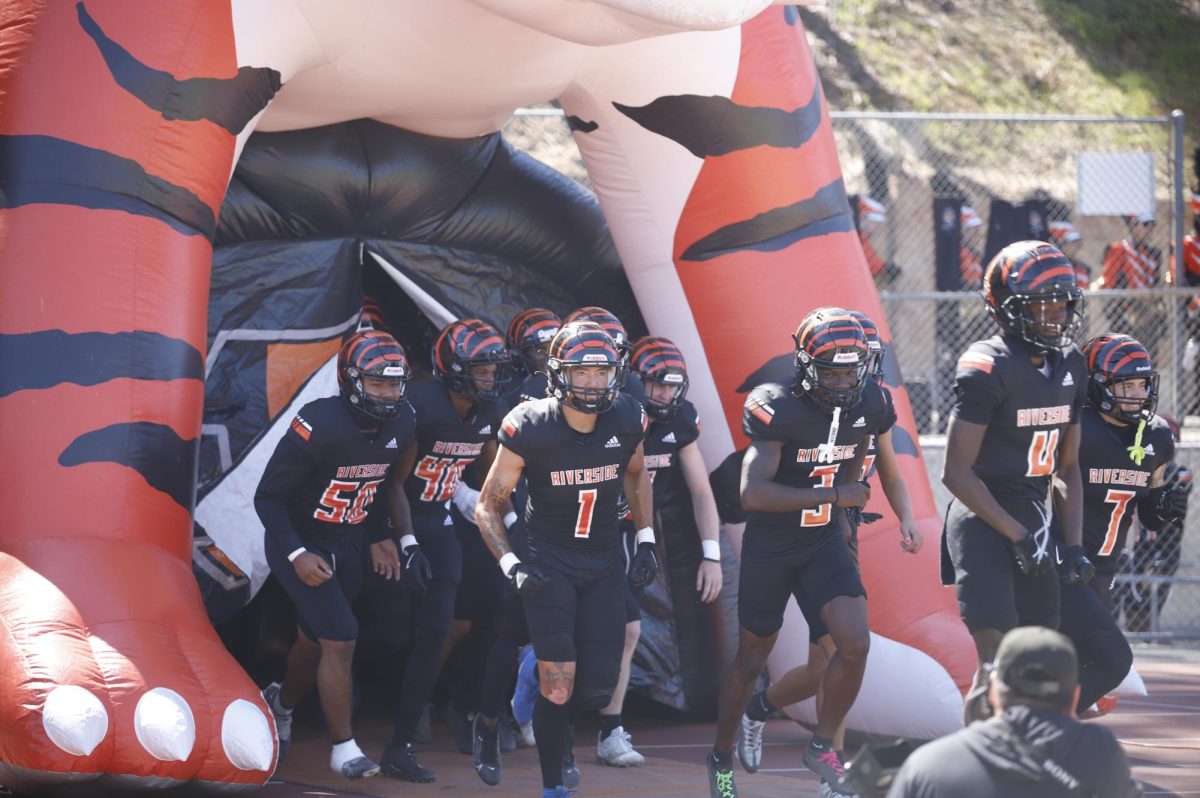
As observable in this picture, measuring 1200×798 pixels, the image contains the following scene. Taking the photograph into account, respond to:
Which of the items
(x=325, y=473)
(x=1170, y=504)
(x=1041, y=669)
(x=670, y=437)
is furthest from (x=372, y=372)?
(x=1041, y=669)

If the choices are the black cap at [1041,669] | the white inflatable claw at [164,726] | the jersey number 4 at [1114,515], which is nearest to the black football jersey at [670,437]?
the jersey number 4 at [1114,515]

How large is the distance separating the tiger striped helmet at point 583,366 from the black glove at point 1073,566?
1.56m

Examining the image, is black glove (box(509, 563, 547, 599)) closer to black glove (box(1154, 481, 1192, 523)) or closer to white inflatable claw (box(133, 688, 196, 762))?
white inflatable claw (box(133, 688, 196, 762))

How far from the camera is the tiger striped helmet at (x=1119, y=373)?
5754 mm

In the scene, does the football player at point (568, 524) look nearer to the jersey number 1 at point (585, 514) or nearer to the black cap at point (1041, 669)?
the jersey number 1 at point (585, 514)

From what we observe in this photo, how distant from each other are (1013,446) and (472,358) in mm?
2060

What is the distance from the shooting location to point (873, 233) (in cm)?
1410

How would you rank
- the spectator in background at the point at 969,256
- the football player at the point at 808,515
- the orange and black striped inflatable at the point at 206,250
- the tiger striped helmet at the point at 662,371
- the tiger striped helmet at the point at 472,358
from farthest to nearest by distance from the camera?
the spectator in background at the point at 969,256
the tiger striped helmet at the point at 662,371
the tiger striped helmet at the point at 472,358
the football player at the point at 808,515
the orange and black striped inflatable at the point at 206,250

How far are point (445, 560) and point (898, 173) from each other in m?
10.2

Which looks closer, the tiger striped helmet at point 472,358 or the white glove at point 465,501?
the tiger striped helmet at point 472,358

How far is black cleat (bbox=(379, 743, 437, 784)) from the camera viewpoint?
5617 millimetres

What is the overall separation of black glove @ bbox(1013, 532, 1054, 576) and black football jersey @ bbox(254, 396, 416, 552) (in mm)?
2237

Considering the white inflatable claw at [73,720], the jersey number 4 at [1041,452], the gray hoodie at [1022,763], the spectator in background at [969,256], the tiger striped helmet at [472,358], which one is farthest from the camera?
the spectator in background at [969,256]

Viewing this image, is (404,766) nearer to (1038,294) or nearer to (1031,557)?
(1031,557)
